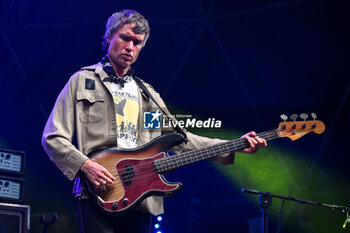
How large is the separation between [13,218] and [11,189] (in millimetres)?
229

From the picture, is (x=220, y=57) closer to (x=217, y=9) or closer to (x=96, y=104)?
(x=217, y=9)

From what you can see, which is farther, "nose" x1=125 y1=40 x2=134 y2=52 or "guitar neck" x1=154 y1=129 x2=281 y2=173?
"nose" x1=125 y1=40 x2=134 y2=52

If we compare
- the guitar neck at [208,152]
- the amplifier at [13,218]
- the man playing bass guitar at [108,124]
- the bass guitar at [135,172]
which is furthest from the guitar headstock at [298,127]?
the amplifier at [13,218]

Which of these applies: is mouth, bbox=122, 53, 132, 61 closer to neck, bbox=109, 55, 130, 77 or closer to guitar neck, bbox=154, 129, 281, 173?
neck, bbox=109, 55, 130, 77

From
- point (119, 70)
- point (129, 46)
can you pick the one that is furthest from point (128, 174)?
point (129, 46)

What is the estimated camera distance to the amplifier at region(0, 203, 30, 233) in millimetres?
3082

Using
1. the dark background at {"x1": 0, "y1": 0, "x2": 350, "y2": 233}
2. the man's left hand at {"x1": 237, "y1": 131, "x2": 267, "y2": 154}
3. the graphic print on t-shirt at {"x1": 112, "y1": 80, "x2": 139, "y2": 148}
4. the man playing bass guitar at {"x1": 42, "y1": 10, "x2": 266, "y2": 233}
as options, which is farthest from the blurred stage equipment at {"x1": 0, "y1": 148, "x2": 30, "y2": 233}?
the dark background at {"x1": 0, "y1": 0, "x2": 350, "y2": 233}

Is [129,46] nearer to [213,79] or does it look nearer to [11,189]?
[11,189]

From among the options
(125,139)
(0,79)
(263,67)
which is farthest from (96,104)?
(263,67)

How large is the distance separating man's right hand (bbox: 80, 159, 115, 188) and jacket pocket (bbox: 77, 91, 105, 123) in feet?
0.95

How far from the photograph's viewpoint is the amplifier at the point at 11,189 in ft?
10.6

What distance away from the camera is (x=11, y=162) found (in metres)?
3.35

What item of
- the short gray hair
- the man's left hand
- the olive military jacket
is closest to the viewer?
the olive military jacket

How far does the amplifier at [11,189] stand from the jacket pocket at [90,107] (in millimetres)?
873
